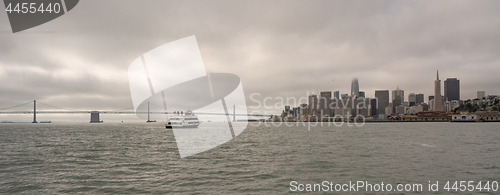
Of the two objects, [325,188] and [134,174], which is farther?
[134,174]

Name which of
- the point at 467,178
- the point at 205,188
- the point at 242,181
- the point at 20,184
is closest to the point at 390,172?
the point at 467,178

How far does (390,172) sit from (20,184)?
25102mm

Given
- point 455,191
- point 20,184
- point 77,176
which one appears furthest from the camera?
point 77,176

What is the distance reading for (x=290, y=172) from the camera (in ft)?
62.3

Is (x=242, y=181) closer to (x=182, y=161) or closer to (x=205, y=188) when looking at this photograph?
(x=205, y=188)

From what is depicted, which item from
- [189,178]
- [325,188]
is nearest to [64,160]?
[189,178]

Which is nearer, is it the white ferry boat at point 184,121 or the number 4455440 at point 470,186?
the number 4455440 at point 470,186

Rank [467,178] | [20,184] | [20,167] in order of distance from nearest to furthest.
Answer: [20,184] < [467,178] < [20,167]

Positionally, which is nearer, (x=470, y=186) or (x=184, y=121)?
(x=470, y=186)

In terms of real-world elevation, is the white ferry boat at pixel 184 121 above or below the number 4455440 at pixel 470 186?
below

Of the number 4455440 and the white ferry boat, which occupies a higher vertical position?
the number 4455440

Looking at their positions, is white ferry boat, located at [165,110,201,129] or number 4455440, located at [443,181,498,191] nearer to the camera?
number 4455440, located at [443,181,498,191]

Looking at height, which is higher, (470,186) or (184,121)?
(470,186)

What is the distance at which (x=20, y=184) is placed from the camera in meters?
15.9
